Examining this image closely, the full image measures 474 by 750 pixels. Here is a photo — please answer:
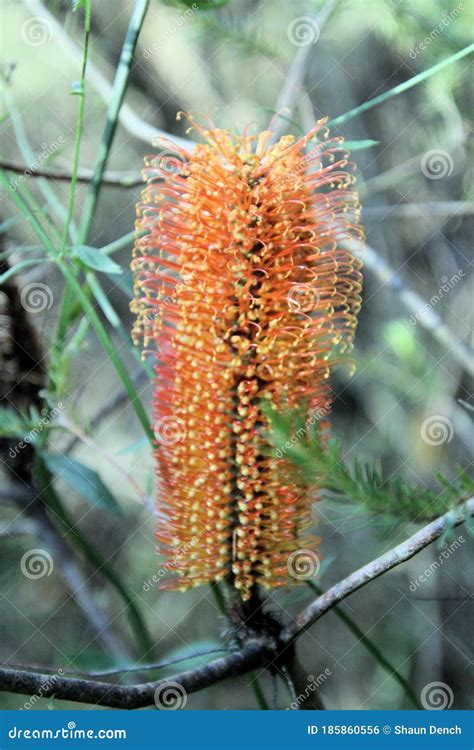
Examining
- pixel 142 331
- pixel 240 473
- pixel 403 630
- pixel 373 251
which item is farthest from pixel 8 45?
pixel 403 630

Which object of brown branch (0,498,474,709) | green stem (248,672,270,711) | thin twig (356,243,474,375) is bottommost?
green stem (248,672,270,711)

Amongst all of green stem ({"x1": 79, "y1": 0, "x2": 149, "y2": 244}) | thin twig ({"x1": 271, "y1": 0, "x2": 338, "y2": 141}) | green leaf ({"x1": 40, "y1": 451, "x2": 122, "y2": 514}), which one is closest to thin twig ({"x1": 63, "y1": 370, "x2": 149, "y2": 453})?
green leaf ({"x1": 40, "y1": 451, "x2": 122, "y2": 514})

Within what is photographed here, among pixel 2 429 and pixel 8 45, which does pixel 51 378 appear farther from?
pixel 8 45

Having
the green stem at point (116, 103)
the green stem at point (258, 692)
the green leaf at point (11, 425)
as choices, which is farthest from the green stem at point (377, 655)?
the green stem at point (116, 103)

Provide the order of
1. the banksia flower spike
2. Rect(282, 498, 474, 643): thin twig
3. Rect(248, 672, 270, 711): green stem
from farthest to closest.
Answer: Rect(248, 672, 270, 711): green stem < the banksia flower spike < Rect(282, 498, 474, 643): thin twig

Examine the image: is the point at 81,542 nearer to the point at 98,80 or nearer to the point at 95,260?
the point at 95,260

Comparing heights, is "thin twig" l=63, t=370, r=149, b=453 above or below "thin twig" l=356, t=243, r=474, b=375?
below

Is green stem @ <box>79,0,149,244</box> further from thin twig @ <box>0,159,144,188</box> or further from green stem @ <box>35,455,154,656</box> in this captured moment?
green stem @ <box>35,455,154,656</box>

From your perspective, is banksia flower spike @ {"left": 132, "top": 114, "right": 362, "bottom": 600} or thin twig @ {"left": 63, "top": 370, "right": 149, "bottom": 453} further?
thin twig @ {"left": 63, "top": 370, "right": 149, "bottom": 453}
